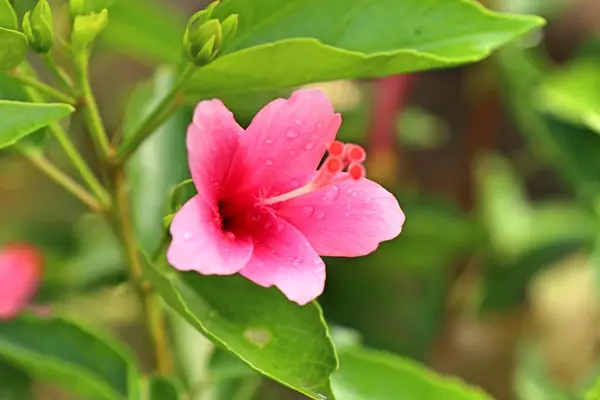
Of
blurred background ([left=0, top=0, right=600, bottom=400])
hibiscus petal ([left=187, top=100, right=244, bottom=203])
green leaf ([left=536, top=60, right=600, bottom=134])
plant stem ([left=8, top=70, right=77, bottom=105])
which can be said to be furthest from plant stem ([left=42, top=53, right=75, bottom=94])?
green leaf ([left=536, top=60, right=600, bottom=134])

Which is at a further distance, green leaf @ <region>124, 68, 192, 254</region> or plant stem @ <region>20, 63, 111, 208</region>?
green leaf @ <region>124, 68, 192, 254</region>

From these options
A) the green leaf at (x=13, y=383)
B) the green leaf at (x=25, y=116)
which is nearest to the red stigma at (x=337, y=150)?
the green leaf at (x=25, y=116)

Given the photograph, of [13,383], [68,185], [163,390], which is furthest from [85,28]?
[13,383]

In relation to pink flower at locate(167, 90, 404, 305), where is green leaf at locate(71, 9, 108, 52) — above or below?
above

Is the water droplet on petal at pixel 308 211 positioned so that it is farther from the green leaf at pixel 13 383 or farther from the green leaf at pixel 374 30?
the green leaf at pixel 13 383

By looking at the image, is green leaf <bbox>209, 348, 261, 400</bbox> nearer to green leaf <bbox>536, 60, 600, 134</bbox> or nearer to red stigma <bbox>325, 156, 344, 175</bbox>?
red stigma <bbox>325, 156, 344, 175</bbox>

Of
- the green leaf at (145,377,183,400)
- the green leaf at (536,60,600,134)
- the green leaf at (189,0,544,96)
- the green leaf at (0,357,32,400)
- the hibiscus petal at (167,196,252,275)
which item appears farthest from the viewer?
the green leaf at (536,60,600,134)

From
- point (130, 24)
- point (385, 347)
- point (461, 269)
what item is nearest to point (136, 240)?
point (130, 24)
